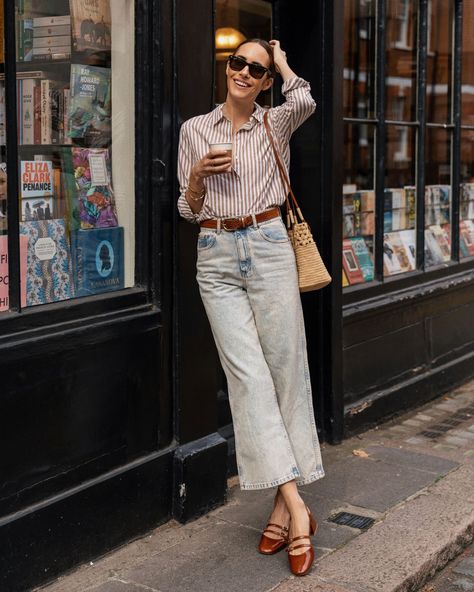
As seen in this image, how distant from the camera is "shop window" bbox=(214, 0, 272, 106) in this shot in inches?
206

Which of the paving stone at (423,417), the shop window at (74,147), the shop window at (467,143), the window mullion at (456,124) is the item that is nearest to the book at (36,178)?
the shop window at (74,147)

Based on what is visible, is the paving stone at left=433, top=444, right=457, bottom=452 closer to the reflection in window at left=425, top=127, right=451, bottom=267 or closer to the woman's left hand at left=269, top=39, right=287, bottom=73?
the reflection in window at left=425, top=127, right=451, bottom=267

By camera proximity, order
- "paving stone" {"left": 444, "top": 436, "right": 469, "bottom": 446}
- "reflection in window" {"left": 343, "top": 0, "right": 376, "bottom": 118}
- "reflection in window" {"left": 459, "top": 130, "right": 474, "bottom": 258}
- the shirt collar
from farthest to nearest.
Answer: "reflection in window" {"left": 459, "top": 130, "right": 474, "bottom": 258}, "reflection in window" {"left": 343, "top": 0, "right": 376, "bottom": 118}, "paving stone" {"left": 444, "top": 436, "right": 469, "bottom": 446}, the shirt collar

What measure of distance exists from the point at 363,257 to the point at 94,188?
8.71 feet

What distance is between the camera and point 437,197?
24.5 feet

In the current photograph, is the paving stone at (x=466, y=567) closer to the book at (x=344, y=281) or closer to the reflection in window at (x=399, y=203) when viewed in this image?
the book at (x=344, y=281)

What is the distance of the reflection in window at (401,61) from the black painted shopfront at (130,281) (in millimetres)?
431

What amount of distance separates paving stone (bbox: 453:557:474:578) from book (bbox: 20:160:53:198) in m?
2.42

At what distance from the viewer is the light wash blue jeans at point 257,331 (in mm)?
3941

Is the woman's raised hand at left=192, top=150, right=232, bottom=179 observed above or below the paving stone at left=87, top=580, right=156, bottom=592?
above

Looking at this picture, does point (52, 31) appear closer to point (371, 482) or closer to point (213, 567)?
point (213, 567)

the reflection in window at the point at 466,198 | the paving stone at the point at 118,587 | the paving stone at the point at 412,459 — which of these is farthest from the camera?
the reflection in window at the point at 466,198

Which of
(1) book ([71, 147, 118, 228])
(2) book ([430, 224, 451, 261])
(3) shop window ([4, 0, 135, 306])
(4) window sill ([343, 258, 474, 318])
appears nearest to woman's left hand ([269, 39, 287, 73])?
A: (3) shop window ([4, 0, 135, 306])

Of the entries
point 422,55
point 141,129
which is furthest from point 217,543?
point 422,55
